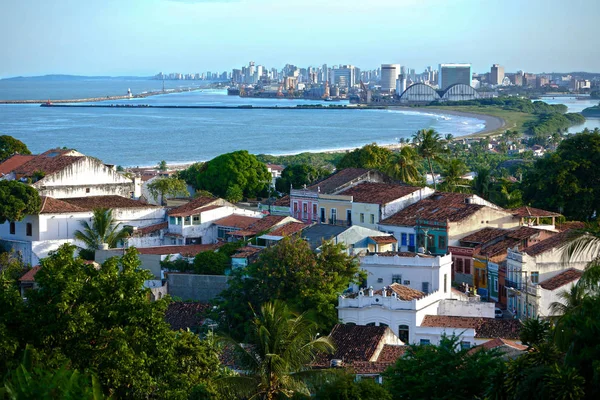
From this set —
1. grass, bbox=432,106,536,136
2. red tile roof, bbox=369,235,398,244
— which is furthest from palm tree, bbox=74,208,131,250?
grass, bbox=432,106,536,136

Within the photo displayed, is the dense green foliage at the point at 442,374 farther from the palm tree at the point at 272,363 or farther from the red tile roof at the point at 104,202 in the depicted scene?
the red tile roof at the point at 104,202

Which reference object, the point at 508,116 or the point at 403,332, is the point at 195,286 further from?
the point at 508,116

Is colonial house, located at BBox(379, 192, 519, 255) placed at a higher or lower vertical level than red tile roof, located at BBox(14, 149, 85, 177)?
lower

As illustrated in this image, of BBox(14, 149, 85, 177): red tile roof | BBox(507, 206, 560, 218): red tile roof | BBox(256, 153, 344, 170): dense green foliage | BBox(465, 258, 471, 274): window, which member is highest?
BBox(14, 149, 85, 177): red tile roof

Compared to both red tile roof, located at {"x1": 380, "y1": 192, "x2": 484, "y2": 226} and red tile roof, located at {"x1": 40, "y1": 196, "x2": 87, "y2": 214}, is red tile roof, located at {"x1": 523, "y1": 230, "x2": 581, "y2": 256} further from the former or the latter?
red tile roof, located at {"x1": 40, "y1": 196, "x2": 87, "y2": 214}

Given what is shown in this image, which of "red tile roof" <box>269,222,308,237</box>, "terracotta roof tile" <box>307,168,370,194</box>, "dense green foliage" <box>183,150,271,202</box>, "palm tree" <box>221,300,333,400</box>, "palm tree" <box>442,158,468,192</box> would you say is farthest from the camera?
"dense green foliage" <box>183,150,271,202</box>

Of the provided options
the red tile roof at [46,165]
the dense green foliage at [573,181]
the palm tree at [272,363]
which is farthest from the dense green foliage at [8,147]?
the palm tree at [272,363]

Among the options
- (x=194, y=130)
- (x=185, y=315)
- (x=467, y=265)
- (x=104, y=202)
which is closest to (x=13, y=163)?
A: (x=104, y=202)
